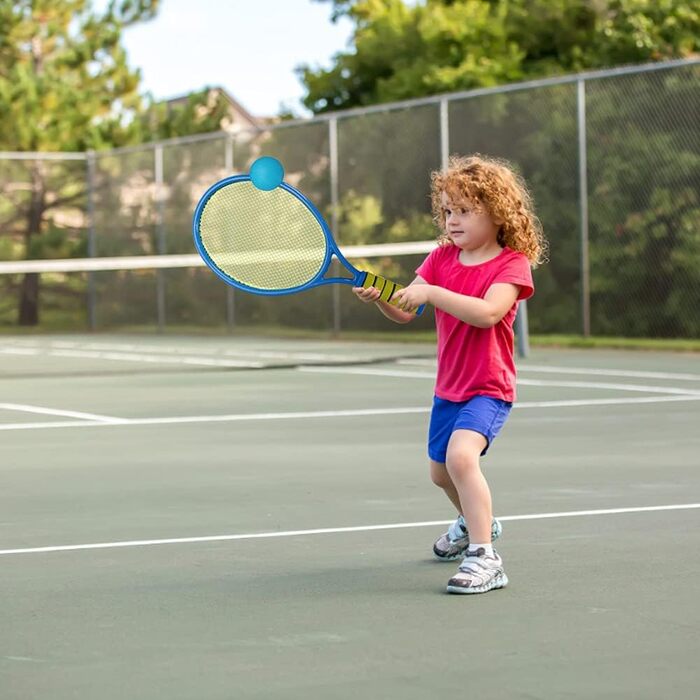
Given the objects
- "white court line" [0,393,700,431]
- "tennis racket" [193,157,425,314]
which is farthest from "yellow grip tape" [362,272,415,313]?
"white court line" [0,393,700,431]

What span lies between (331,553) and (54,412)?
6.39 metres

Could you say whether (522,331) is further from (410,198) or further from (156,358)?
(410,198)

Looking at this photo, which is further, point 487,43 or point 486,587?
point 487,43

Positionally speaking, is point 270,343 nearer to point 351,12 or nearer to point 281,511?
point 351,12

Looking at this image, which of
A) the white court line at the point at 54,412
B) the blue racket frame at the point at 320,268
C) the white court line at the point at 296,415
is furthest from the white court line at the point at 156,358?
the blue racket frame at the point at 320,268

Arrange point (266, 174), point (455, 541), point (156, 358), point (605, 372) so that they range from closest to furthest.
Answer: point (266, 174), point (455, 541), point (605, 372), point (156, 358)

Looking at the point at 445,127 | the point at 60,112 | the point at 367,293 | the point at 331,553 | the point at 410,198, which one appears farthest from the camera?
the point at 60,112

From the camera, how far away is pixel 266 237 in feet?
22.3

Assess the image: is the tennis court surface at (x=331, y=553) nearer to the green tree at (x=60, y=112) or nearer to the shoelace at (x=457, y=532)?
the shoelace at (x=457, y=532)

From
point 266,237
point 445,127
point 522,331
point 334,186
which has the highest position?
point 445,127

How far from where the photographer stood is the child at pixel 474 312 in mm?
5746

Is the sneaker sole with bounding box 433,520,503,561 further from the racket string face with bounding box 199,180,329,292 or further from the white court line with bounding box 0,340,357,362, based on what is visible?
the white court line with bounding box 0,340,357,362

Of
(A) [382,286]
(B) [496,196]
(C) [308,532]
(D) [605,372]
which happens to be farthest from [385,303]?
(D) [605,372]

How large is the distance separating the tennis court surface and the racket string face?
95 centimetres
